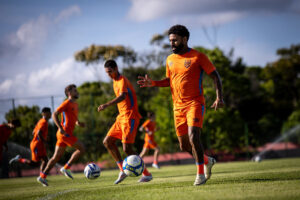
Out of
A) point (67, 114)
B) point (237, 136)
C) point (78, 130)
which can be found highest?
point (67, 114)

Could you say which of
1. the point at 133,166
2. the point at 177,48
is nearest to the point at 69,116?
the point at 133,166

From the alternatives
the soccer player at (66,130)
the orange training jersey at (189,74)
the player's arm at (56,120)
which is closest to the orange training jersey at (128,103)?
the orange training jersey at (189,74)

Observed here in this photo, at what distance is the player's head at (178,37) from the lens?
239 inches

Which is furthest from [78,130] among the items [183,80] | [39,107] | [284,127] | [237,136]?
[183,80]

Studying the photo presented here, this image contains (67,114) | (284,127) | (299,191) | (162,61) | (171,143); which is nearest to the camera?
(299,191)

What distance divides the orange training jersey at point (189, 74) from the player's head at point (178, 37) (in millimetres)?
149

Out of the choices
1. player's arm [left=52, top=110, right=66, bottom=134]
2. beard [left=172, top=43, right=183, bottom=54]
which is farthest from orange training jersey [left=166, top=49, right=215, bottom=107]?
player's arm [left=52, top=110, right=66, bottom=134]

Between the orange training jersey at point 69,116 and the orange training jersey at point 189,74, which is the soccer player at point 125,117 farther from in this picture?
the orange training jersey at point 69,116

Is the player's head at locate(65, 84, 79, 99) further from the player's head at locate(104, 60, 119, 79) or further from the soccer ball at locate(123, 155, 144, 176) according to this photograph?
the soccer ball at locate(123, 155, 144, 176)

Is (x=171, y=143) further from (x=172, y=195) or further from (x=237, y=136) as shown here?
(x=172, y=195)

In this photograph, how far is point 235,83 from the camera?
111 ft

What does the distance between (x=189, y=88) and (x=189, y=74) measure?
220mm

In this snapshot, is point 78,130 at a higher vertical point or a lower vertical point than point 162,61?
lower

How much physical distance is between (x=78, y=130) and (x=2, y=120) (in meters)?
4.48
